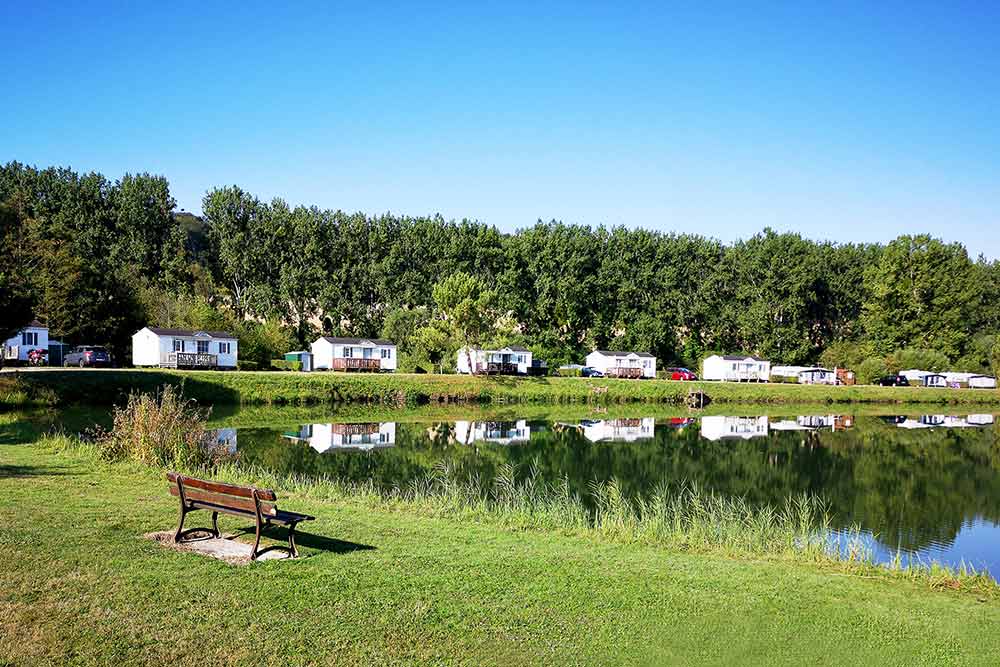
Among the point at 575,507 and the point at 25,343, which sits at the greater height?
the point at 25,343

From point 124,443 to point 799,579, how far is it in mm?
15213

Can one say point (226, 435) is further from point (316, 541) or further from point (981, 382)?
point (981, 382)

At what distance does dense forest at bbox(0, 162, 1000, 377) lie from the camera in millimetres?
72562

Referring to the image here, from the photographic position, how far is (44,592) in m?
7.54

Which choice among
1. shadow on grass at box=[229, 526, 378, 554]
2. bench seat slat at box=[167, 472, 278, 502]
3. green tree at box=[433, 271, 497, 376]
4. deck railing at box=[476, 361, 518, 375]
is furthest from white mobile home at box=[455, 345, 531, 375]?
bench seat slat at box=[167, 472, 278, 502]

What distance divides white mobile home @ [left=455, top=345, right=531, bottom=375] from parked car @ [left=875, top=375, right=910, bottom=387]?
122 feet

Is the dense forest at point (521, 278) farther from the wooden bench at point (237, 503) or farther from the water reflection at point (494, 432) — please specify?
the wooden bench at point (237, 503)

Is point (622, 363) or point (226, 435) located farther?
point (622, 363)

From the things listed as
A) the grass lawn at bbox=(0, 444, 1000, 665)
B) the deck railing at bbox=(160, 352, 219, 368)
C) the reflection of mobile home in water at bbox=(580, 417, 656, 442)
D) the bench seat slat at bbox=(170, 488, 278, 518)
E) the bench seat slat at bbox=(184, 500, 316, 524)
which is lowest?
the reflection of mobile home in water at bbox=(580, 417, 656, 442)

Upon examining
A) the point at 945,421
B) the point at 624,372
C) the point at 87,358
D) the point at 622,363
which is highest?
the point at 87,358

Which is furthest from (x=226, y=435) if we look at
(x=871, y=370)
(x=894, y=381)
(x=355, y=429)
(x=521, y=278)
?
(x=894, y=381)

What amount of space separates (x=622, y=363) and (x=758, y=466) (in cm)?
4570

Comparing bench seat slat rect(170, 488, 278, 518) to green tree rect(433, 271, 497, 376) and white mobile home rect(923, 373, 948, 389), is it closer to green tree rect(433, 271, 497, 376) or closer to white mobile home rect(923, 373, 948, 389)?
green tree rect(433, 271, 497, 376)

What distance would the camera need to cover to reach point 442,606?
7766mm
